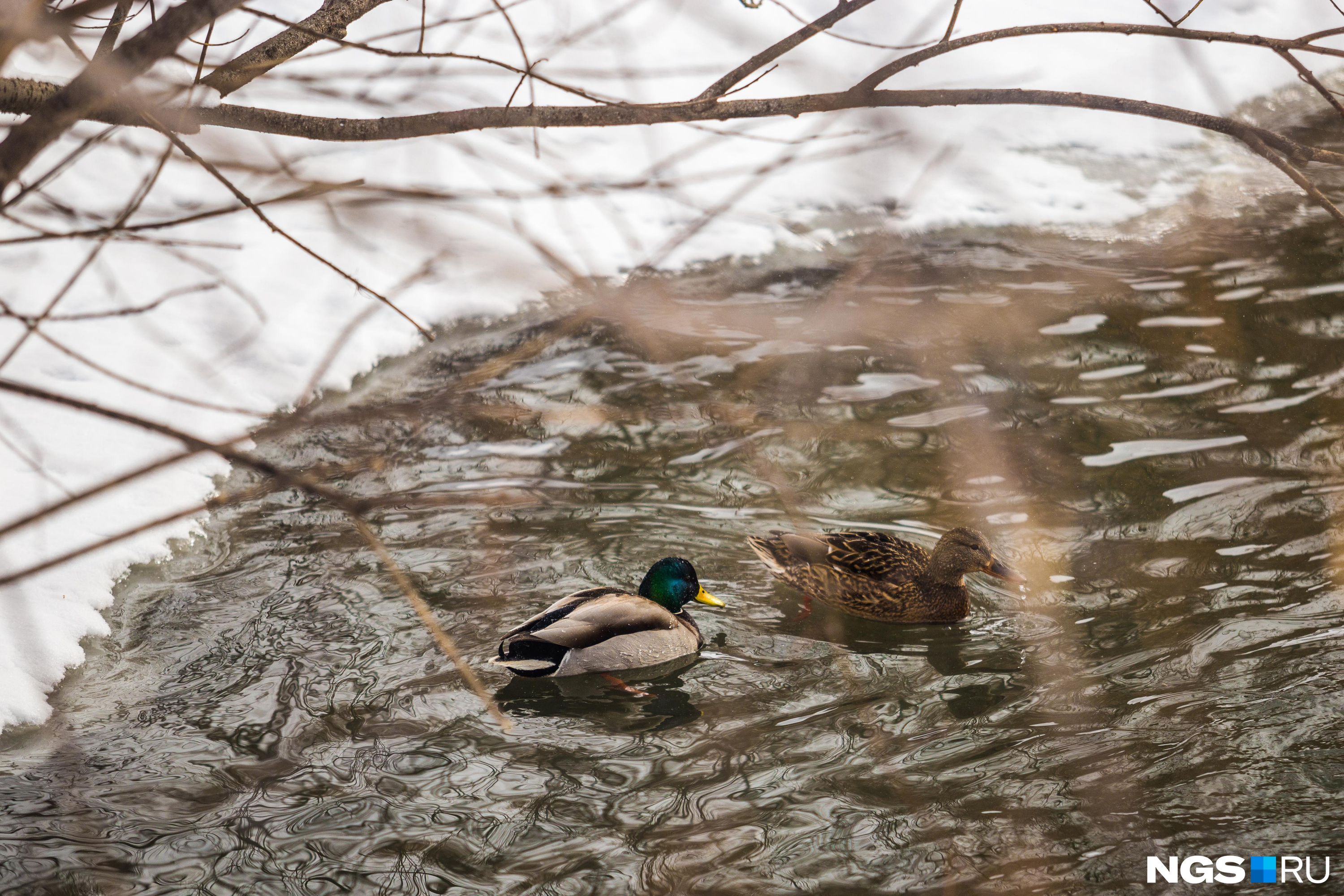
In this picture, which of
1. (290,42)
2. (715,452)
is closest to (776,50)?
(290,42)

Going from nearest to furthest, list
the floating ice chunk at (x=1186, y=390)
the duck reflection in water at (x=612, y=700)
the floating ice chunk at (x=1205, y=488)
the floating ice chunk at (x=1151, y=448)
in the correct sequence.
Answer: the duck reflection in water at (x=612, y=700) < the floating ice chunk at (x=1205, y=488) < the floating ice chunk at (x=1151, y=448) < the floating ice chunk at (x=1186, y=390)

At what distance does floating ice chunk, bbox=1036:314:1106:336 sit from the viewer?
289 inches

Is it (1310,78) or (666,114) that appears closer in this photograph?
(1310,78)

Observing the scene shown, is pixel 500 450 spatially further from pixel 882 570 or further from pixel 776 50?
pixel 776 50

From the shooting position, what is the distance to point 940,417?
6535 millimetres

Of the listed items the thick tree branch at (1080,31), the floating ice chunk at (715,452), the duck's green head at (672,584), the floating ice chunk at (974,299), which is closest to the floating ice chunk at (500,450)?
the floating ice chunk at (715,452)

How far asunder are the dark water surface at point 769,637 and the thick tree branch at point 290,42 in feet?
2.43

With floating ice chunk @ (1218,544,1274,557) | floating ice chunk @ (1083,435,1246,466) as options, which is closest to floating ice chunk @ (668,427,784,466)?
floating ice chunk @ (1083,435,1246,466)

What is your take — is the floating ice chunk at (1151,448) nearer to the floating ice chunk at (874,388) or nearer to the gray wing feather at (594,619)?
the floating ice chunk at (874,388)

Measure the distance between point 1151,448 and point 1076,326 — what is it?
1659 mm

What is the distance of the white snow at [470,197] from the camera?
2.00 meters

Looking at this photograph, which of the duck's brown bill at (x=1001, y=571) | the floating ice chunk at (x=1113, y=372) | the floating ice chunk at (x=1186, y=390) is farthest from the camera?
the floating ice chunk at (x=1113, y=372)

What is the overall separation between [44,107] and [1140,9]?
12152 mm

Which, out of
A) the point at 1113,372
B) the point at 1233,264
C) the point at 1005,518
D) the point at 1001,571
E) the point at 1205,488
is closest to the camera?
the point at 1001,571
